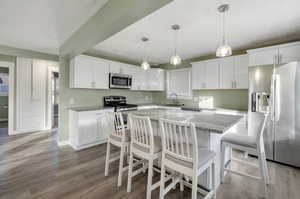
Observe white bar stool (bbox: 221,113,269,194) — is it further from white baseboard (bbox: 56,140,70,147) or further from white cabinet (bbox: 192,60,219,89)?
white baseboard (bbox: 56,140,70,147)

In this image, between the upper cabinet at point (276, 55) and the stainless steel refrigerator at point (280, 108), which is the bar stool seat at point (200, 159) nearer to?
the stainless steel refrigerator at point (280, 108)

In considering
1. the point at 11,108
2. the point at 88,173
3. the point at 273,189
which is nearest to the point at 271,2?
the point at 273,189

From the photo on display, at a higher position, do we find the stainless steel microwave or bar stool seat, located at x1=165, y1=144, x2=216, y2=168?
the stainless steel microwave

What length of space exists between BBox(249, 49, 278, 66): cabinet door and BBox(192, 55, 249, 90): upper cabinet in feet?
1.43

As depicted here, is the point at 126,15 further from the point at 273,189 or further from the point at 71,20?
the point at 273,189

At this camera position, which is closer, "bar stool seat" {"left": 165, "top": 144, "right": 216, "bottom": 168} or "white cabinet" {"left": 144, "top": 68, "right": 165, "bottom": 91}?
"bar stool seat" {"left": 165, "top": 144, "right": 216, "bottom": 168}

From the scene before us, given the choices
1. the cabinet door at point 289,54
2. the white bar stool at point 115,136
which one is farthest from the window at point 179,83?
the white bar stool at point 115,136

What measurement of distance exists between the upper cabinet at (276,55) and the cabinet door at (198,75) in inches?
50.2

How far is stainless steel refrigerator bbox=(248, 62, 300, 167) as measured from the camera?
2385 mm

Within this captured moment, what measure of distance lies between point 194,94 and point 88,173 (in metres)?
3.63

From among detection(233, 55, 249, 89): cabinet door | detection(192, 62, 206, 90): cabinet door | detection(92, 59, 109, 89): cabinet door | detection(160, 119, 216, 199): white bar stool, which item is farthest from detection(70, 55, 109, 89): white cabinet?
detection(233, 55, 249, 89): cabinet door

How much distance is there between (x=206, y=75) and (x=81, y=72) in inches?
132

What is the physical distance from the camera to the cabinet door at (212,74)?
3.78 m

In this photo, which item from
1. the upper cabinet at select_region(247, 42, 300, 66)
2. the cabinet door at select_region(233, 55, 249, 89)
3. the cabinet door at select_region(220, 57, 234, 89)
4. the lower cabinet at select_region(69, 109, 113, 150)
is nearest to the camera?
the upper cabinet at select_region(247, 42, 300, 66)
